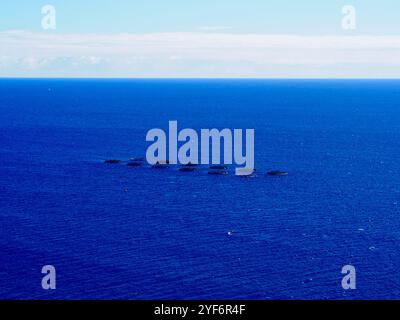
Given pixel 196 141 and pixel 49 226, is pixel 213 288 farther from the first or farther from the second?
pixel 196 141

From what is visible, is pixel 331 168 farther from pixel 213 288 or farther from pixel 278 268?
pixel 213 288

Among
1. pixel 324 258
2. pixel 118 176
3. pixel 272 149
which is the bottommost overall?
pixel 324 258

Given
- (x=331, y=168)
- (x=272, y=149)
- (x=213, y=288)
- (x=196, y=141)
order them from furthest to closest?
(x=196, y=141)
(x=272, y=149)
(x=331, y=168)
(x=213, y=288)

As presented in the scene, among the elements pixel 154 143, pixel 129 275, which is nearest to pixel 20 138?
pixel 154 143

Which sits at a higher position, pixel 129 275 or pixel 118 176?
pixel 118 176

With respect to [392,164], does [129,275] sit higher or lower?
lower

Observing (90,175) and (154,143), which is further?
(154,143)
